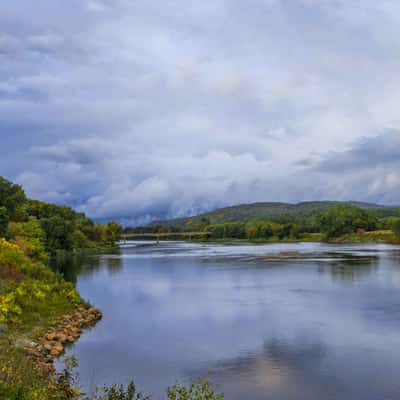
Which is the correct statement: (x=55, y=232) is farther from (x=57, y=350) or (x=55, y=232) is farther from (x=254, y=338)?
(x=254, y=338)

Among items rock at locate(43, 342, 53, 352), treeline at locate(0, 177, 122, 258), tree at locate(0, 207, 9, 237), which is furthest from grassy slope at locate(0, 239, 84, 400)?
treeline at locate(0, 177, 122, 258)

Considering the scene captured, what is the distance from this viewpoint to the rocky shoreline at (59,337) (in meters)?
18.4

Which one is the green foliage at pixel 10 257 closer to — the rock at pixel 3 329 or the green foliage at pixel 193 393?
the rock at pixel 3 329

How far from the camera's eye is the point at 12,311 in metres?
24.0

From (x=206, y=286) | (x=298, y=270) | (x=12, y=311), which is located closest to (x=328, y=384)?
(x=12, y=311)

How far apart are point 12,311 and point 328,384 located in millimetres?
15913

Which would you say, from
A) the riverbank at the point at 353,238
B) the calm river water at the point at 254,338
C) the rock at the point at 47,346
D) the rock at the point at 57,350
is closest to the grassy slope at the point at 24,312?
the rock at the point at 47,346

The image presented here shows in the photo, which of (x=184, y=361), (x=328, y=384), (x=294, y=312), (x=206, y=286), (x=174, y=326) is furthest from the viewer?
(x=206, y=286)

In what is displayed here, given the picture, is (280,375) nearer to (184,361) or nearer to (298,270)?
(184,361)

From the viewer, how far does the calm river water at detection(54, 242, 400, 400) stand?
1703cm

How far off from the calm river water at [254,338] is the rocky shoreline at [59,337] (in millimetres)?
806

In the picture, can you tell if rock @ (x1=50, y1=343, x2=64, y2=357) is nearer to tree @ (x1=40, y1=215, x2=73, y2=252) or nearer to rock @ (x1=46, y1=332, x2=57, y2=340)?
rock @ (x1=46, y1=332, x2=57, y2=340)

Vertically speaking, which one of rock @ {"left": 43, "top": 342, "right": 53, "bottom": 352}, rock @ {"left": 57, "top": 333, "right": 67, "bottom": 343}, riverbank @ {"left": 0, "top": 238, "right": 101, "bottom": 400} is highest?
riverbank @ {"left": 0, "top": 238, "right": 101, "bottom": 400}

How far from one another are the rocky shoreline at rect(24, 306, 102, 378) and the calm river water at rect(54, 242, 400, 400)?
806 mm
